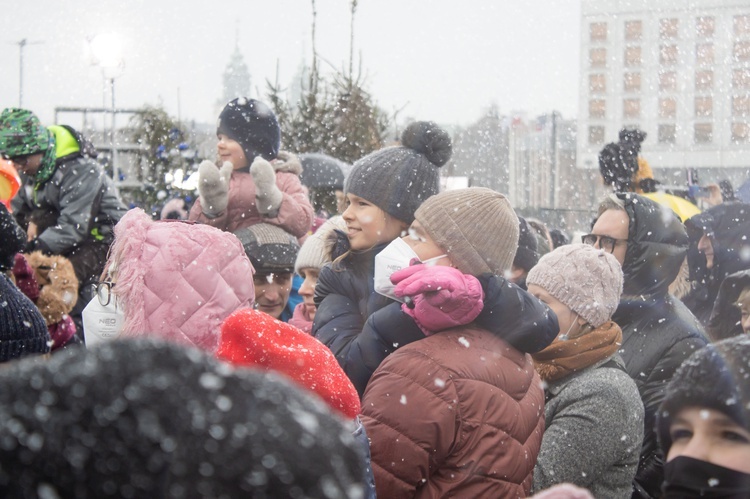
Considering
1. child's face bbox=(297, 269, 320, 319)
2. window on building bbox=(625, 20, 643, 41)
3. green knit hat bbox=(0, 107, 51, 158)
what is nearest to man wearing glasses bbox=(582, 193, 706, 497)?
child's face bbox=(297, 269, 320, 319)

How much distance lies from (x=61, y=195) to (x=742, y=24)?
49502 millimetres

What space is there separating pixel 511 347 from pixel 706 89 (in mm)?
57846

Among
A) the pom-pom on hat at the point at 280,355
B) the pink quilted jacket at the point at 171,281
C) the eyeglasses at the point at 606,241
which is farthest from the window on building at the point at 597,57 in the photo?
the pom-pom on hat at the point at 280,355

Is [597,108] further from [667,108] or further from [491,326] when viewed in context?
[491,326]

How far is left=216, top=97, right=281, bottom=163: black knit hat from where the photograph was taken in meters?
4.48

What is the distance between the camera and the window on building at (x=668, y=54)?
5449cm

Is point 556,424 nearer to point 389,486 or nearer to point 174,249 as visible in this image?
point 389,486

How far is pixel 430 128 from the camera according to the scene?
3.35 metres

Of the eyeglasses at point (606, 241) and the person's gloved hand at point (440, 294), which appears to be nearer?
the person's gloved hand at point (440, 294)

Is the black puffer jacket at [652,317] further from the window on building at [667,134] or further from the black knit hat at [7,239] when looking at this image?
the window on building at [667,134]

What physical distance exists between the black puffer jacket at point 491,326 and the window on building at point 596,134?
185 ft

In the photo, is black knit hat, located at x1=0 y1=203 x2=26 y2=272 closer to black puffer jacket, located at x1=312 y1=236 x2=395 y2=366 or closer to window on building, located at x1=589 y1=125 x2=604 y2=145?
black puffer jacket, located at x1=312 y1=236 x2=395 y2=366

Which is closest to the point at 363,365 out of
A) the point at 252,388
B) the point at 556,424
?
the point at 556,424

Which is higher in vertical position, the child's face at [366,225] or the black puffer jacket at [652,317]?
the child's face at [366,225]
